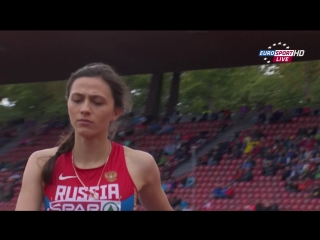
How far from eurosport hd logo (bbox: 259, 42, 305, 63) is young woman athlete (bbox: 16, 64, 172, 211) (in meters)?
1.17

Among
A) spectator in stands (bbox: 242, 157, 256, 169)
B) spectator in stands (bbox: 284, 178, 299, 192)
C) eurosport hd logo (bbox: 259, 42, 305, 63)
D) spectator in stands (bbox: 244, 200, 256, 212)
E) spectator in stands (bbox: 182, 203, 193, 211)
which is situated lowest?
spectator in stands (bbox: 244, 200, 256, 212)

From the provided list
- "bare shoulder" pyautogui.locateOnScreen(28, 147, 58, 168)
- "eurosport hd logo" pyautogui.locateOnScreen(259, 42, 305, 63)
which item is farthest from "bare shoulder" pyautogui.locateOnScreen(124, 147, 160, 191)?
"eurosport hd logo" pyautogui.locateOnScreen(259, 42, 305, 63)

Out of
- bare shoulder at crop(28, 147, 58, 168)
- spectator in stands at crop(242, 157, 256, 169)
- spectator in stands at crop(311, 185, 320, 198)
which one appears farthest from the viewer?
spectator in stands at crop(242, 157, 256, 169)

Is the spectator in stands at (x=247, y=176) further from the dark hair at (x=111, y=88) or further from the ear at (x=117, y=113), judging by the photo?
the ear at (x=117, y=113)

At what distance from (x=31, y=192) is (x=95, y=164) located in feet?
1.58

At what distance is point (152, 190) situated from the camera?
3633mm

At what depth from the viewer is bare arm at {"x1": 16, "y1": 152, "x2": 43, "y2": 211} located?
329cm

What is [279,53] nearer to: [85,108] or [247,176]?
[247,176]

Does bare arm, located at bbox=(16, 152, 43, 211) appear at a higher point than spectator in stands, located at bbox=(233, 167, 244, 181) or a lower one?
higher

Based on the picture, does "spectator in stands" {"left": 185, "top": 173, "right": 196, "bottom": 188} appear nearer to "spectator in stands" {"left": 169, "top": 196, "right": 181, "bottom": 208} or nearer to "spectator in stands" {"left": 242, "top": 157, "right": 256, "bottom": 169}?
"spectator in stands" {"left": 169, "top": 196, "right": 181, "bottom": 208}

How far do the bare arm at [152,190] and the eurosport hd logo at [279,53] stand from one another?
1.20m

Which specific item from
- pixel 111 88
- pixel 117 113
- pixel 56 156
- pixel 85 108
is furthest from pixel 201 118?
pixel 56 156

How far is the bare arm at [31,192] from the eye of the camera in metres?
3.29

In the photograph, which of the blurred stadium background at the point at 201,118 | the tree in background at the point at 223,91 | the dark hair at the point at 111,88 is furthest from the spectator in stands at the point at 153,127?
the dark hair at the point at 111,88
